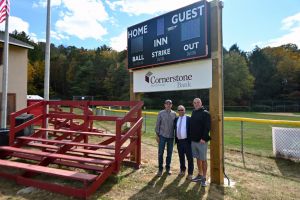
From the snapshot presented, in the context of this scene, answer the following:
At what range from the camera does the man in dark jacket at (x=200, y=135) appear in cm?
610

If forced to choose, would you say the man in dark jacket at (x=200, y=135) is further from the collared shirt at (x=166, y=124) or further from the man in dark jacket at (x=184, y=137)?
the collared shirt at (x=166, y=124)

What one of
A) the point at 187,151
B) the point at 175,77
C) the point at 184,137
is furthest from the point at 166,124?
the point at 175,77

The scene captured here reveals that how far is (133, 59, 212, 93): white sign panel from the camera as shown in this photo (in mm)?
6461

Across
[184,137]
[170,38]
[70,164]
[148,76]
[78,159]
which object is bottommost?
[70,164]

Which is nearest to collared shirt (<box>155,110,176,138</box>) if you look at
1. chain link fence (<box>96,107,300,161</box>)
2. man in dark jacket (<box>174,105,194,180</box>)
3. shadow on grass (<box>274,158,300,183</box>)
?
man in dark jacket (<box>174,105,194,180</box>)

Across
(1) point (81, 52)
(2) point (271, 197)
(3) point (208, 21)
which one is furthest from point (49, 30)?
(1) point (81, 52)

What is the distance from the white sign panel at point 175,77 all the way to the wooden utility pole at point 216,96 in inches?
7.0

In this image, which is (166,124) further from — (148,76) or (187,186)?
(148,76)

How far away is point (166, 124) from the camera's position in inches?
274

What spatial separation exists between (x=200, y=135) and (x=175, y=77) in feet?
5.71

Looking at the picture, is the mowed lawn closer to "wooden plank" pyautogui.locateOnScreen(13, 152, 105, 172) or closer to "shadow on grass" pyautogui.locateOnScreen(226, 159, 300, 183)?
"shadow on grass" pyautogui.locateOnScreen(226, 159, 300, 183)

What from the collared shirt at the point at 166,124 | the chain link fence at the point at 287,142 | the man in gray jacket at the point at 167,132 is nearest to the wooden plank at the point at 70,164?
the man in gray jacket at the point at 167,132

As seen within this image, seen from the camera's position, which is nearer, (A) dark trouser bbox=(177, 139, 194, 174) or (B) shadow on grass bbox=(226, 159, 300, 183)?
(A) dark trouser bbox=(177, 139, 194, 174)

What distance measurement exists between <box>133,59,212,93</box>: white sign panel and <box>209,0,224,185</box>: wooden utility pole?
0.18 metres
